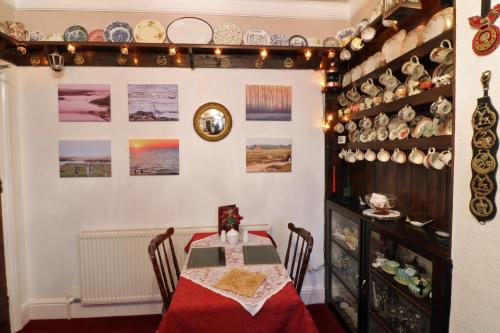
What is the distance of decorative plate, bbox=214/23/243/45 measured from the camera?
240 centimetres

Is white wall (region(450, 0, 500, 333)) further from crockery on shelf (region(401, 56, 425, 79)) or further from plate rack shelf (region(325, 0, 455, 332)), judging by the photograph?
crockery on shelf (region(401, 56, 425, 79))

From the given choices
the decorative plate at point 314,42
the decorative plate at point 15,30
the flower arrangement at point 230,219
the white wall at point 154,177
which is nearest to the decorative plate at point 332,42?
the decorative plate at point 314,42

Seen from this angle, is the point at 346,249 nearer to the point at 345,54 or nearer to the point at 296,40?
the point at 345,54

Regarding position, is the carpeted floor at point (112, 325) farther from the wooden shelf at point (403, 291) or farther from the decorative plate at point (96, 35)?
the decorative plate at point (96, 35)

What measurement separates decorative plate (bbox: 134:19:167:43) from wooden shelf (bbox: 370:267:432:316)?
2517mm

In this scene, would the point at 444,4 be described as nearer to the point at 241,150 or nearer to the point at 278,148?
the point at 278,148

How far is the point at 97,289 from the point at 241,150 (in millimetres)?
1784

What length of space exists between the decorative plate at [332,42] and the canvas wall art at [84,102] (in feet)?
6.60

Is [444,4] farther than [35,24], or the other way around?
[35,24]

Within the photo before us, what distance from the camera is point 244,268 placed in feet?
5.49

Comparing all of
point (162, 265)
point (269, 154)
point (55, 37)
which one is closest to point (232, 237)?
point (162, 265)

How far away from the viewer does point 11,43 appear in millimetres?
2180

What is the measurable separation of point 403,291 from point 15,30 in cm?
336

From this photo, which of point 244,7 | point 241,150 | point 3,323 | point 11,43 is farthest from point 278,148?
point 3,323
